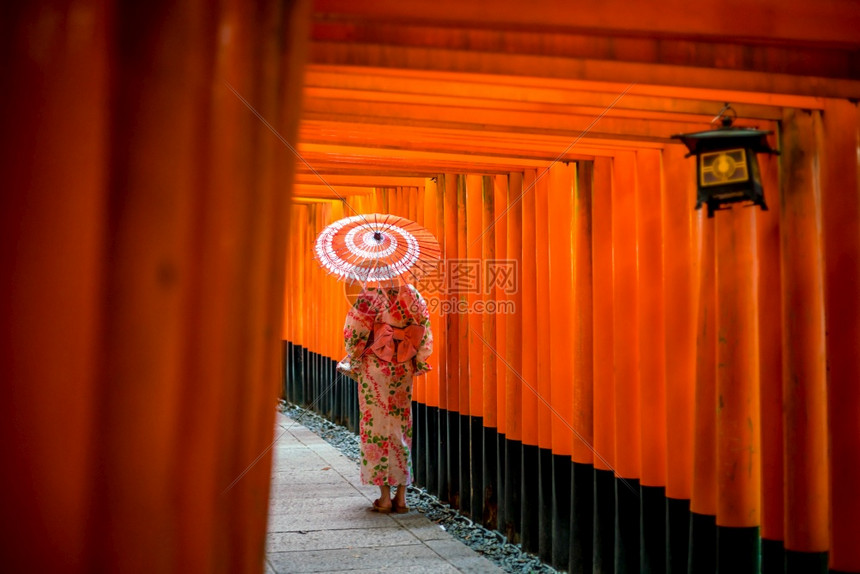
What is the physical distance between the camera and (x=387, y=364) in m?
7.40

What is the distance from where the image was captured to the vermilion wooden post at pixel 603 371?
5.43 m

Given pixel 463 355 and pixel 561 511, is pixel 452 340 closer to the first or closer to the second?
pixel 463 355

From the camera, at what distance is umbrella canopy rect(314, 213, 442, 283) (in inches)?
291

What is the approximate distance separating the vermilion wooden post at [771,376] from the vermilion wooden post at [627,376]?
1.03m

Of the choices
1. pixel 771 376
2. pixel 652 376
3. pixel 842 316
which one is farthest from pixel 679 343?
pixel 842 316

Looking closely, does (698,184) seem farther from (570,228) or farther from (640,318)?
(570,228)

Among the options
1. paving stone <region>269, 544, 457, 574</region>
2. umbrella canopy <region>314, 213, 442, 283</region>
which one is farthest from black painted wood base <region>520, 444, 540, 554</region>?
umbrella canopy <region>314, 213, 442, 283</region>

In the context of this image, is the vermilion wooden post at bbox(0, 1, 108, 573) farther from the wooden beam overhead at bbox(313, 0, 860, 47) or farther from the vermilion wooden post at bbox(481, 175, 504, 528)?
the vermilion wooden post at bbox(481, 175, 504, 528)

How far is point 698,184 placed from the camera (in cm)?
388

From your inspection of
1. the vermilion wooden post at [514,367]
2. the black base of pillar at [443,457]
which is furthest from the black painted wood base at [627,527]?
the black base of pillar at [443,457]

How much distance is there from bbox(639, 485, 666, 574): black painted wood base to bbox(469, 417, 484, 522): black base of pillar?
231 cm

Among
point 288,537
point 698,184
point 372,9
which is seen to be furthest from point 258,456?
point 288,537

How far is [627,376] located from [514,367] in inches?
55.4

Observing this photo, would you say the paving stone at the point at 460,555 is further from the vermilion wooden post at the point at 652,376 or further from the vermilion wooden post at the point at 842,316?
the vermilion wooden post at the point at 842,316
